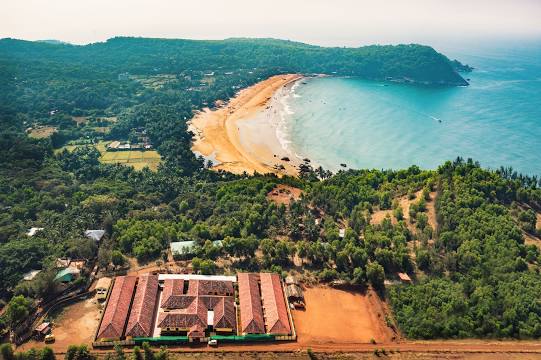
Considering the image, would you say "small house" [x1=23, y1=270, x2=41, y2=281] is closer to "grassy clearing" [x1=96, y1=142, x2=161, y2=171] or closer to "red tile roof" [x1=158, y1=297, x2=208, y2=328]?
"red tile roof" [x1=158, y1=297, x2=208, y2=328]

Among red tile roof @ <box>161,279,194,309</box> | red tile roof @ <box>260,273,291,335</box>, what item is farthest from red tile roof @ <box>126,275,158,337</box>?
red tile roof @ <box>260,273,291,335</box>

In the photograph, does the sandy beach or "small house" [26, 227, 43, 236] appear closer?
"small house" [26, 227, 43, 236]

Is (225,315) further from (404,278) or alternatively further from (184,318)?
(404,278)

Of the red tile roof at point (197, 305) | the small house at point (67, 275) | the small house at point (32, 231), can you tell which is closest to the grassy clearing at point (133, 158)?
the small house at point (32, 231)

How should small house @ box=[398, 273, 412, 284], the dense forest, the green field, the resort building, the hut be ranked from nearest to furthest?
the resort building < the dense forest < the hut < small house @ box=[398, 273, 412, 284] < the green field

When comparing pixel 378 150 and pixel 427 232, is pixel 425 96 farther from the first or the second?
pixel 427 232

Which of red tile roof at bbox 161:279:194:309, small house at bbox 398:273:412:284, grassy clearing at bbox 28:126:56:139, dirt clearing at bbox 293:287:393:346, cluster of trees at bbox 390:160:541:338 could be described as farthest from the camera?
grassy clearing at bbox 28:126:56:139
